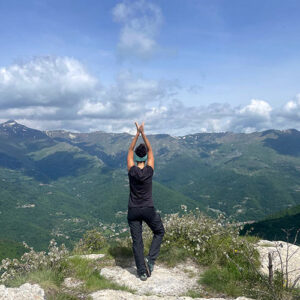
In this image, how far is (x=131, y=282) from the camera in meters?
7.68

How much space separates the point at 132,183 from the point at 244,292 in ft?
14.2

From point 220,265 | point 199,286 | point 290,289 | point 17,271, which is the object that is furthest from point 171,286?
point 17,271

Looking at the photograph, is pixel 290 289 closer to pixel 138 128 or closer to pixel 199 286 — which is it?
pixel 199 286

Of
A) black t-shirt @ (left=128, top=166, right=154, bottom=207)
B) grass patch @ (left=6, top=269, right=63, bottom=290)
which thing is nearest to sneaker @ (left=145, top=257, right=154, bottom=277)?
black t-shirt @ (left=128, top=166, right=154, bottom=207)

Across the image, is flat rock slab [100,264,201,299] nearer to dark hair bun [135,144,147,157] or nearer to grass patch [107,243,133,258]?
grass patch [107,243,133,258]

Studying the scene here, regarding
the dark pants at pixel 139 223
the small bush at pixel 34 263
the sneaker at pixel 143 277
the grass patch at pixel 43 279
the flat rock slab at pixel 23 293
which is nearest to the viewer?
the flat rock slab at pixel 23 293

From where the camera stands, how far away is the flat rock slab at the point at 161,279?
7.07 metres

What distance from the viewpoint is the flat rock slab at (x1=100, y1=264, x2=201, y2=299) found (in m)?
7.07

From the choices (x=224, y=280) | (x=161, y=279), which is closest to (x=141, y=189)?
(x=161, y=279)

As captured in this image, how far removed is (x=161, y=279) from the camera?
25.6ft

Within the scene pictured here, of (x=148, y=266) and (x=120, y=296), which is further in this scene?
(x=148, y=266)

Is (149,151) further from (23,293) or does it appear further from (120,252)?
(23,293)

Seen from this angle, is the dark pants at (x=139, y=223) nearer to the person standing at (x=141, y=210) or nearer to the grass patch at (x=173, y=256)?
the person standing at (x=141, y=210)

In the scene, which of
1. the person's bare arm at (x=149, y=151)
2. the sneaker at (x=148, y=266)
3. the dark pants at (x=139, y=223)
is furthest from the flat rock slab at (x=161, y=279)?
the person's bare arm at (x=149, y=151)
